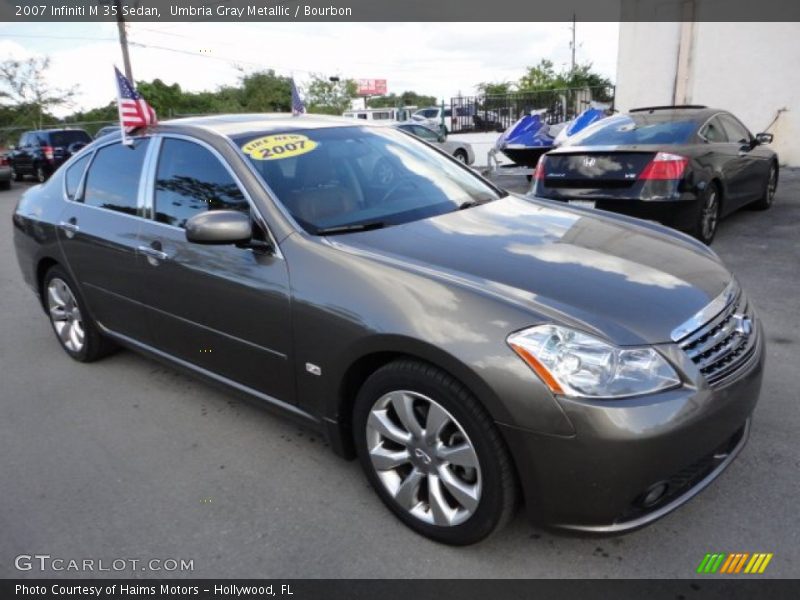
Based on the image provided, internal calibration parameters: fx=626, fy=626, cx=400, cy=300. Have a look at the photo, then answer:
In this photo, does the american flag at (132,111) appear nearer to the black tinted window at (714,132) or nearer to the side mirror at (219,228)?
the side mirror at (219,228)

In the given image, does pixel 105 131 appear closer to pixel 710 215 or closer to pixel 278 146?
pixel 710 215

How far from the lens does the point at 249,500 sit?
2.86m

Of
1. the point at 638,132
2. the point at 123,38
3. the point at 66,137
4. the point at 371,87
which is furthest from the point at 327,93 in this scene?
the point at 638,132

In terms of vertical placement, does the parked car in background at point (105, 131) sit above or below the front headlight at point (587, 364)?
above

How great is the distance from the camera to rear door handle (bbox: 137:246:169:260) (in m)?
3.33

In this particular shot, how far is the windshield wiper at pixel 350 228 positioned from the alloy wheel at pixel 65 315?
97.0 inches

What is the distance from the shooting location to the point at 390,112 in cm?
3069

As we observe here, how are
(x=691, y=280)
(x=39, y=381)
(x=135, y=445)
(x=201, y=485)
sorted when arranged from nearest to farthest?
(x=691, y=280)
(x=201, y=485)
(x=135, y=445)
(x=39, y=381)

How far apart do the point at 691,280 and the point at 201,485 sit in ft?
7.85

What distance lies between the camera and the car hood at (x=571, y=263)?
2.21 m

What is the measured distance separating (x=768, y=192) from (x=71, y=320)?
8436mm

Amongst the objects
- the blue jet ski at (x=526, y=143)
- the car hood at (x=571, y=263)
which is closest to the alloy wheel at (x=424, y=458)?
the car hood at (x=571, y=263)
